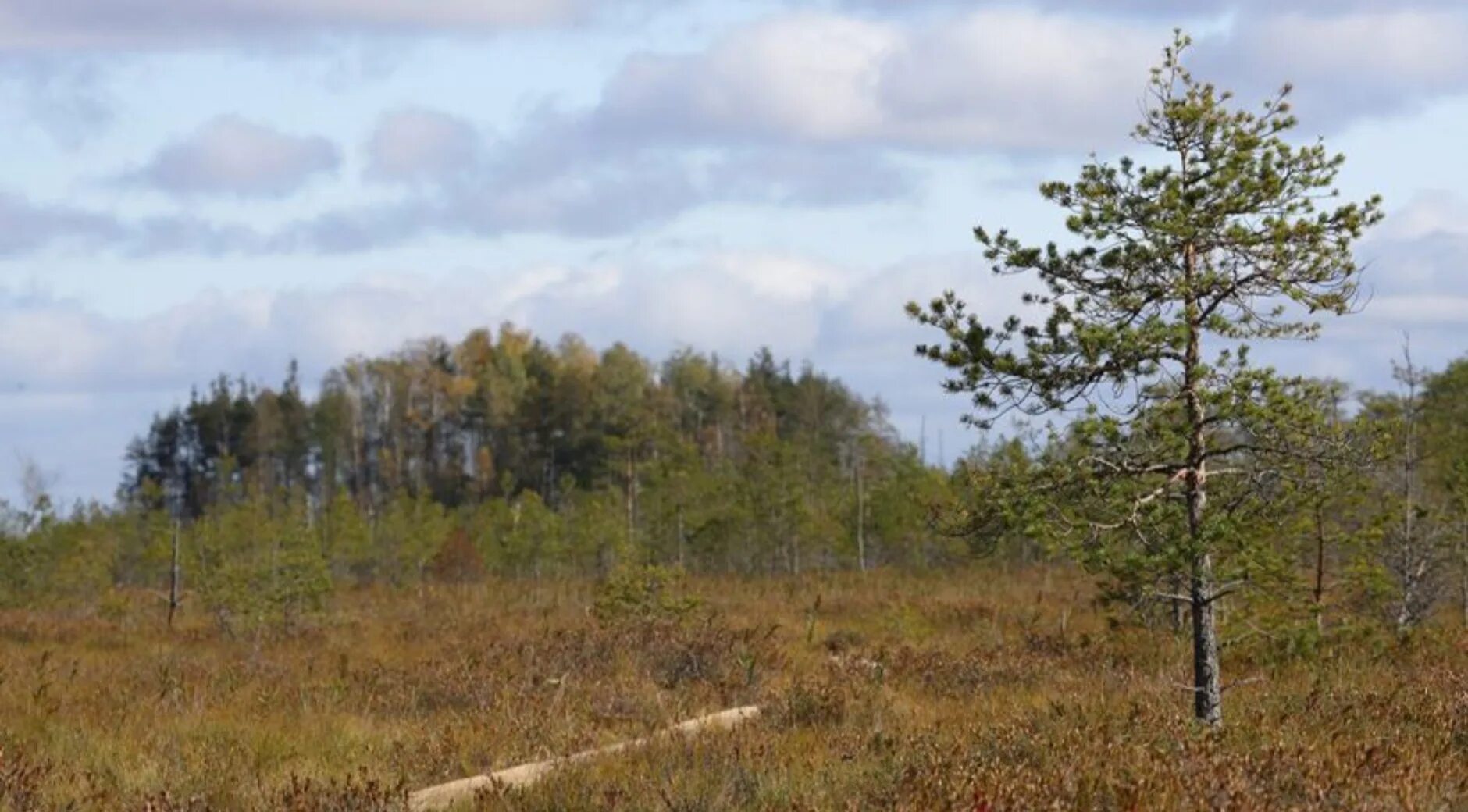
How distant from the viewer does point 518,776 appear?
10.0 m

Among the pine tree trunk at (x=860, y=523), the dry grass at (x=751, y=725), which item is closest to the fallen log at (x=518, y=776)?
the dry grass at (x=751, y=725)

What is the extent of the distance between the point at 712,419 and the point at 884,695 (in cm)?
7219

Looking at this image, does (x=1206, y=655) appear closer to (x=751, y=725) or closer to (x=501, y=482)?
(x=751, y=725)

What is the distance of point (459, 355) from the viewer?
93.4 meters

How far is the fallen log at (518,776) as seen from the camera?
9.09 metres

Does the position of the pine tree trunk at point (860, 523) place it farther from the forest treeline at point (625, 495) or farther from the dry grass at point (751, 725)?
the dry grass at point (751, 725)

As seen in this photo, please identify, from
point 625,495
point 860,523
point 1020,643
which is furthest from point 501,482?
point 1020,643

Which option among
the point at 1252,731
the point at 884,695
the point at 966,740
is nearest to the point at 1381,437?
the point at 1252,731

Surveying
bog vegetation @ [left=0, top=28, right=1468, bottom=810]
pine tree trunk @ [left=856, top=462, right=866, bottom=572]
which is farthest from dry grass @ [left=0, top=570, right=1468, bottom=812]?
pine tree trunk @ [left=856, top=462, right=866, bottom=572]

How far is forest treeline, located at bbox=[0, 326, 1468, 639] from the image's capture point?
34.9 ft

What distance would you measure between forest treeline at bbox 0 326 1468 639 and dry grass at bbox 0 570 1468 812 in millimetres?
1123

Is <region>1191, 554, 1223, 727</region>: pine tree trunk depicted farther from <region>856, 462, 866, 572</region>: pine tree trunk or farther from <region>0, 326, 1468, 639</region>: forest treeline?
<region>856, 462, 866, 572</region>: pine tree trunk

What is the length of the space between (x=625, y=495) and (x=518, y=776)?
179 feet

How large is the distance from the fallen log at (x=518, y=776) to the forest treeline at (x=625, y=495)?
281cm
